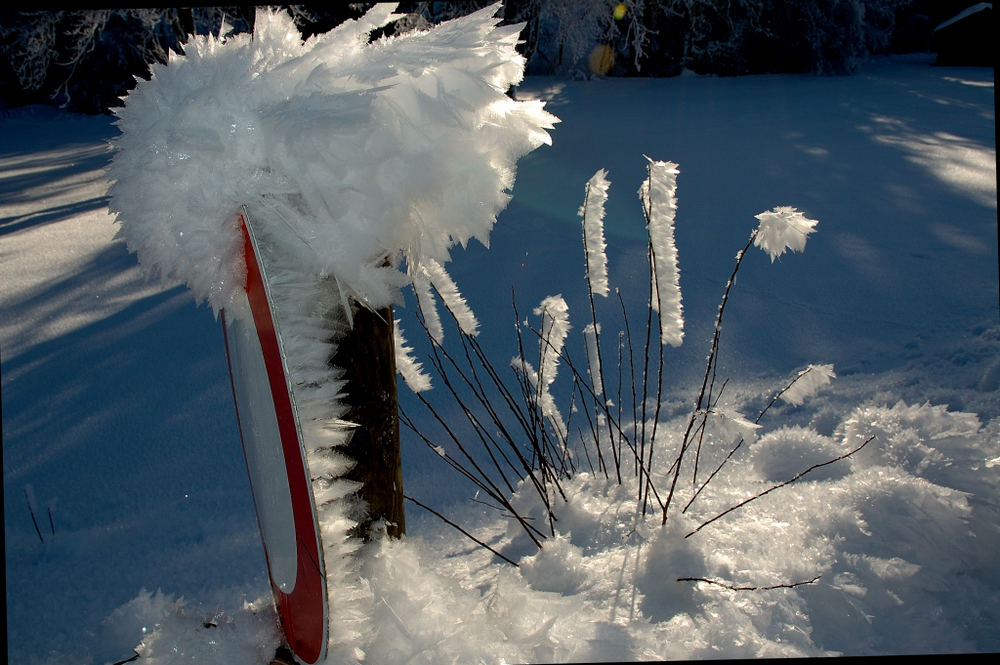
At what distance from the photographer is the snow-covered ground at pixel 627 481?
1.31 metres

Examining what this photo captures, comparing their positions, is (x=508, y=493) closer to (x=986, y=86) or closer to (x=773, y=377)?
(x=773, y=377)

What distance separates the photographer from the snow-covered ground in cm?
131

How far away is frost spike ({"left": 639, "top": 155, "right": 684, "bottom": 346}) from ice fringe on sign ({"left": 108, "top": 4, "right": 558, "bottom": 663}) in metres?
0.64

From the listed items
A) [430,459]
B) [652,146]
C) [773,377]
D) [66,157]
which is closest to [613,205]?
[652,146]

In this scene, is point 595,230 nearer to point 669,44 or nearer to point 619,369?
point 619,369

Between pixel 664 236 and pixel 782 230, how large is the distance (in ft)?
0.99

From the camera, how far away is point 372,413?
1.12m

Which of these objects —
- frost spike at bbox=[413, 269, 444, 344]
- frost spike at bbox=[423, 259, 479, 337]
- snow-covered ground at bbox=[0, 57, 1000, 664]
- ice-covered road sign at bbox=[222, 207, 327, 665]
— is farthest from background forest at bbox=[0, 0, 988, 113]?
ice-covered road sign at bbox=[222, 207, 327, 665]

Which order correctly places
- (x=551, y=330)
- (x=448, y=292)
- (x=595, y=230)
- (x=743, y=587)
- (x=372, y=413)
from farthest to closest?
(x=551, y=330) < (x=595, y=230) < (x=448, y=292) < (x=743, y=587) < (x=372, y=413)

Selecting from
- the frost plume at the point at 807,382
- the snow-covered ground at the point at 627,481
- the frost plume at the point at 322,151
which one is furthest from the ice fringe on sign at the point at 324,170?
the frost plume at the point at 807,382

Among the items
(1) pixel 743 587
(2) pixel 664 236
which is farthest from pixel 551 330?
(1) pixel 743 587

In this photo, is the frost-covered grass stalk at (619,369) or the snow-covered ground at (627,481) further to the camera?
the frost-covered grass stalk at (619,369)

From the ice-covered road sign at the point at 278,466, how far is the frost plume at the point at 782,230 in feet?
3.51

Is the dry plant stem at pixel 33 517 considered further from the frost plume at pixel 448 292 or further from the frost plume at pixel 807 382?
the frost plume at pixel 807 382
